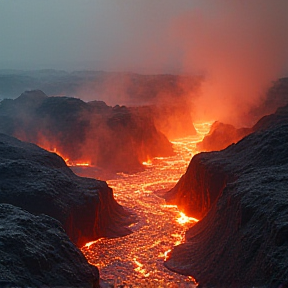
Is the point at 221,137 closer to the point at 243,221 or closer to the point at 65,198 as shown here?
the point at 65,198

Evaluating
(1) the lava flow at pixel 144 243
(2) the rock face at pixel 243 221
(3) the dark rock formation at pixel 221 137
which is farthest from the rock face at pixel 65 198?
(3) the dark rock formation at pixel 221 137

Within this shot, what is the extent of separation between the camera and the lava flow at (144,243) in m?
34.8

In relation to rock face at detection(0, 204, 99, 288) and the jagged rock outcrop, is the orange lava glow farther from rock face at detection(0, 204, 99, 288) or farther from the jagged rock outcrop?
the jagged rock outcrop

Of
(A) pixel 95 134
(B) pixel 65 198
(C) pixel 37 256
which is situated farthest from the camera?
(A) pixel 95 134

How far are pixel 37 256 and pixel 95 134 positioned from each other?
67.4 meters

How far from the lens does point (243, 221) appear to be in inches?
1388

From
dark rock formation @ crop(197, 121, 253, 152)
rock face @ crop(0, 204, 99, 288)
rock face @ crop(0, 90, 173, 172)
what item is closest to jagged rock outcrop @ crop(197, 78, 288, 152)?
dark rock formation @ crop(197, 121, 253, 152)

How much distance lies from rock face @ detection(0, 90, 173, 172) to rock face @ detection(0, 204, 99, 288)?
52687 mm

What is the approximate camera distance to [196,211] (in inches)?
2028

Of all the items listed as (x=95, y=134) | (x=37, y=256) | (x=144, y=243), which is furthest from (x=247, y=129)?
(x=37, y=256)

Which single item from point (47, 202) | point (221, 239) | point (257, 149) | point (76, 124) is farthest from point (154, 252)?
point (76, 124)

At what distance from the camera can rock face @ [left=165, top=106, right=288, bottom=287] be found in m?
29.8

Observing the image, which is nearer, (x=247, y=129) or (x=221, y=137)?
(x=247, y=129)

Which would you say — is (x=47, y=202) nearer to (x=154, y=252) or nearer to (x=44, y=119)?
(x=154, y=252)
